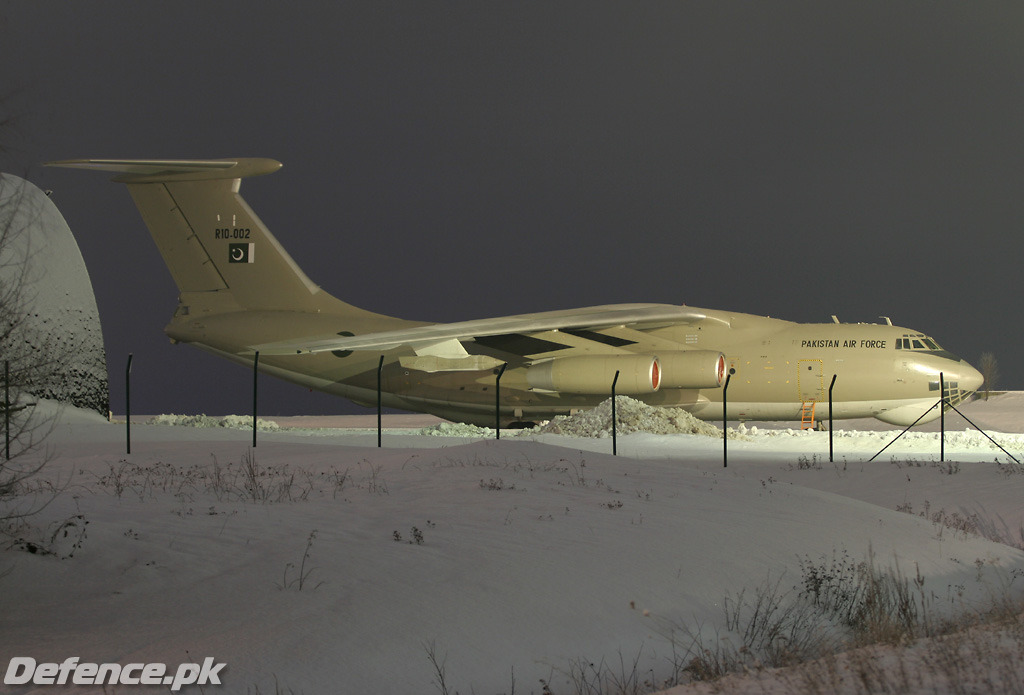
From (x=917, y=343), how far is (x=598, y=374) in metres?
7.39

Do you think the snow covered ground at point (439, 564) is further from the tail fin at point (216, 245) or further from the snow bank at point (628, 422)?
the tail fin at point (216, 245)

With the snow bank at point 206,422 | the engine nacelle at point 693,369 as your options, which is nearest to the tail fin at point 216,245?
the snow bank at point 206,422

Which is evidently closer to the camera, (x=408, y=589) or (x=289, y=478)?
(x=408, y=589)

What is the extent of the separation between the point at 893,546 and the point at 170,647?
613 centimetres

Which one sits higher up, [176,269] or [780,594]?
[176,269]

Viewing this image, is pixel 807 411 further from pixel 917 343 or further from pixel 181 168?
pixel 181 168

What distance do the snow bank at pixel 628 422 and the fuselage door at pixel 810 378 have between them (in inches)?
94.4

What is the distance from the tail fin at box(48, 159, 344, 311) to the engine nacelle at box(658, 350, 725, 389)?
8740 millimetres

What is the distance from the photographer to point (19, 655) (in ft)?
18.2

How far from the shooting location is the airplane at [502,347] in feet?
70.9

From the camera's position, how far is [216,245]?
24625 mm

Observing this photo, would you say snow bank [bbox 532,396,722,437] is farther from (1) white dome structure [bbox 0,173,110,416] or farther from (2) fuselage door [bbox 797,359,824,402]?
(1) white dome structure [bbox 0,173,110,416]

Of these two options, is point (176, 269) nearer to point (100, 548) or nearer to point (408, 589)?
point (100, 548)

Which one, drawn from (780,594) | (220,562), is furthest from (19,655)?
(780,594)
